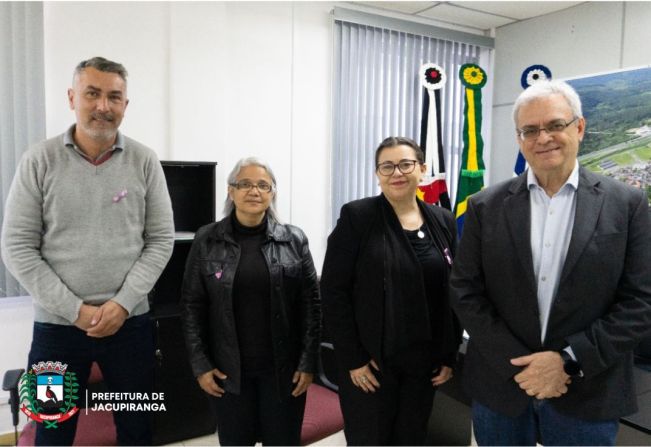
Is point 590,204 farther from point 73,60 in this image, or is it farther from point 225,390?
point 73,60

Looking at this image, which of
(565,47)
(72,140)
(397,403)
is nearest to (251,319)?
(397,403)

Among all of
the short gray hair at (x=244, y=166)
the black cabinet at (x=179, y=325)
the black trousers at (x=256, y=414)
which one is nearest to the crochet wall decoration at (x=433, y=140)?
the black cabinet at (x=179, y=325)

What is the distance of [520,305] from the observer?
1.30m

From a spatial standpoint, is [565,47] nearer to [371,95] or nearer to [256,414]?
[371,95]

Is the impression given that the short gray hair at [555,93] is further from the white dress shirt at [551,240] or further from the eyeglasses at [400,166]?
the eyeglasses at [400,166]

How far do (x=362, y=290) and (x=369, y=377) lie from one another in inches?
11.5

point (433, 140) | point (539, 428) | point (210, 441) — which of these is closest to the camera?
point (539, 428)

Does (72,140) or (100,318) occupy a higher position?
(72,140)

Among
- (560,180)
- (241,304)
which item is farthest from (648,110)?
(241,304)

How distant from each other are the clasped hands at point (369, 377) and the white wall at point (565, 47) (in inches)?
114

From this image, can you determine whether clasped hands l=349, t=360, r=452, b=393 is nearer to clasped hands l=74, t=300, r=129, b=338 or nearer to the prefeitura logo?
clasped hands l=74, t=300, r=129, b=338

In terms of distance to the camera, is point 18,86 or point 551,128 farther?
point 18,86

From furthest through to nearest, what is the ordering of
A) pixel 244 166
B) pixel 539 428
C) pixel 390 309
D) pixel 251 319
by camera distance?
pixel 244 166 → pixel 251 319 → pixel 390 309 → pixel 539 428

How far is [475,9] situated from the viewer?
380 cm
